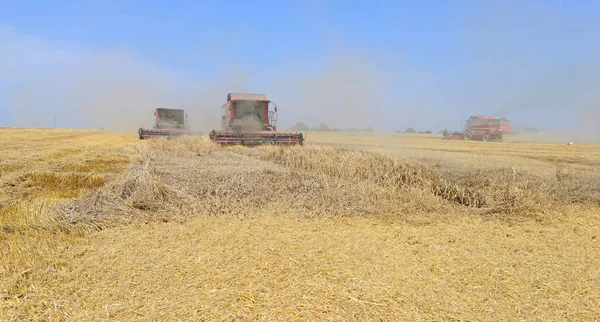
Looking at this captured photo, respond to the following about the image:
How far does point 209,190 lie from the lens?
6.02 m

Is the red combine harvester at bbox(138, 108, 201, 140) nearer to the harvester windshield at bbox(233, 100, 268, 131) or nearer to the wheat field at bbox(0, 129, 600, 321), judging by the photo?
the harvester windshield at bbox(233, 100, 268, 131)

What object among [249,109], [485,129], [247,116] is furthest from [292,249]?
[485,129]

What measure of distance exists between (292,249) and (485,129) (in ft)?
120

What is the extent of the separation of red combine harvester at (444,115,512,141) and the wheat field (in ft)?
102

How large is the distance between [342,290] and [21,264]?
2649 mm

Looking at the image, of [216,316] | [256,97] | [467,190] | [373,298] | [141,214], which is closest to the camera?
[216,316]

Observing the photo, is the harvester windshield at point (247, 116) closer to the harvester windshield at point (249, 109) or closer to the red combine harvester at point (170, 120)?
the harvester windshield at point (249, 109)

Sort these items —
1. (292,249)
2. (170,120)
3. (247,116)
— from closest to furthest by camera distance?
(292,249) → (247,116) → (170,120)

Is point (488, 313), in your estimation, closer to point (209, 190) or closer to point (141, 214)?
point (141, 214)

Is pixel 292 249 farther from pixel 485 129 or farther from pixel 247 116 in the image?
pixel 485 129

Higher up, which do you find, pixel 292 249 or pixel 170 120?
pixel 170 120

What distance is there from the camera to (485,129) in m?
35.7

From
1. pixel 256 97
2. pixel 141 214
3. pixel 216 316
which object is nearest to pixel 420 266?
pixel 216 316

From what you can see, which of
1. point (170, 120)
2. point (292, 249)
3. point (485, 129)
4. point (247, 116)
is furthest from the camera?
point (485, 129)
